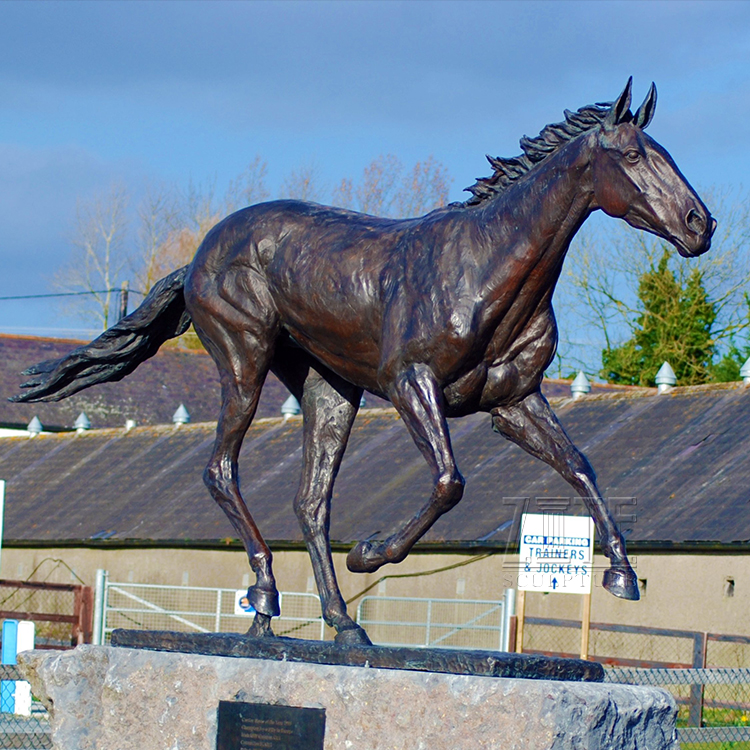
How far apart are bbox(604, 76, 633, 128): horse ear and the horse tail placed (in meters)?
2.29

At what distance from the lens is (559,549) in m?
12.4

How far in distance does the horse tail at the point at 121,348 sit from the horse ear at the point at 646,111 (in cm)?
236

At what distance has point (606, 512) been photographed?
5250 mm

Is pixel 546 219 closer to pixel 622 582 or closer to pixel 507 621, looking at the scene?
pixel 622 582

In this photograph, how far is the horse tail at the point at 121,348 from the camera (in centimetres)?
657

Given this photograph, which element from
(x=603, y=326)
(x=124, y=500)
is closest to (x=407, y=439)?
(x=124, y=500)

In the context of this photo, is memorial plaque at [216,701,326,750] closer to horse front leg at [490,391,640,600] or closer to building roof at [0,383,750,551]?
horse front leg at [490,391,640,600]

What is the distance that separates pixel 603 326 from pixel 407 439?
16131 mm

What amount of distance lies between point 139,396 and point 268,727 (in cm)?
3303

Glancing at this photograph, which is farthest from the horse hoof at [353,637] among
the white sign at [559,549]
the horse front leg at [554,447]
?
the white sign at [559,549]

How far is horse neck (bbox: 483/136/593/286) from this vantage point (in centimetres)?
528

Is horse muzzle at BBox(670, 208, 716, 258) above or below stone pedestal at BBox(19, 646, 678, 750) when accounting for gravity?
above

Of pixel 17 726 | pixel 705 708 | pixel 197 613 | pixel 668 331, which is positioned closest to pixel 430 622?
pixel 197 613

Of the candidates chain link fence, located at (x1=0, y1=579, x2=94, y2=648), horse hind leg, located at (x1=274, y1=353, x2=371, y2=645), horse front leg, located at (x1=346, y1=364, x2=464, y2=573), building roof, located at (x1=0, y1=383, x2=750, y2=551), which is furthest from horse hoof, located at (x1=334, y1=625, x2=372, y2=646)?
chain link fence, located at (x1=0, y1=579, x2=94, y2=648)
